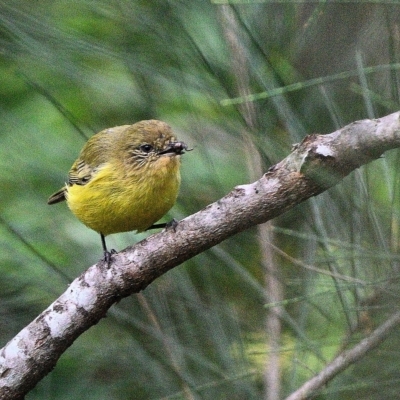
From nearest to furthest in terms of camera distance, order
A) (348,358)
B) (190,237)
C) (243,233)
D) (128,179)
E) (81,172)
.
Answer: (348,358) < (190,237) < (243,233) < (128,179) < (81,172)

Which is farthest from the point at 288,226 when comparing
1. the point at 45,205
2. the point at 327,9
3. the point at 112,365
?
the point at 45,205

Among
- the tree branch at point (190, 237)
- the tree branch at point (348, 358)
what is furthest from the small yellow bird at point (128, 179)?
the tree branch at point (348, 358)

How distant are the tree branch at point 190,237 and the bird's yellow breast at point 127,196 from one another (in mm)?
639

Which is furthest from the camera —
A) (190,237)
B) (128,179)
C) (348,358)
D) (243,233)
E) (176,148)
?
(128,179)

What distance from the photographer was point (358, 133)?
1605 mm

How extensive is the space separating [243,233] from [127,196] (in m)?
0.78

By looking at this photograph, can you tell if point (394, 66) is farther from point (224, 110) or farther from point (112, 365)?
point (112, 365)

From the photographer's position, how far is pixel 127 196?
3.26 meters

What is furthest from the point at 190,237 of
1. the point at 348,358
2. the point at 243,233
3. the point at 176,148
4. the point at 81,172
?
the point at 81,172

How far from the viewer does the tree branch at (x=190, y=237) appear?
1654 mm

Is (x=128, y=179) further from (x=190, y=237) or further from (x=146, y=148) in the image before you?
(x=190, y=237)

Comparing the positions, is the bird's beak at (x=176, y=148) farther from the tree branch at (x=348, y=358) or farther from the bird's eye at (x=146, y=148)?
the tree branch at (x=348, y=358)

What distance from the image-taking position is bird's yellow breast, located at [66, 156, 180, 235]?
3063 millimetres

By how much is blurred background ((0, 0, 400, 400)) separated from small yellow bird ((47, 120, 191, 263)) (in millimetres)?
89
